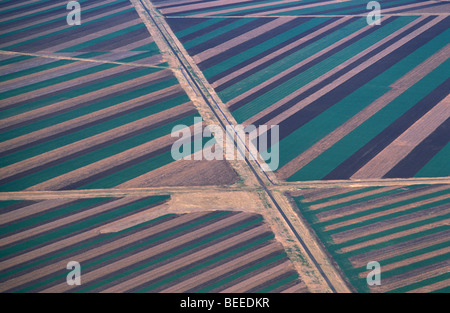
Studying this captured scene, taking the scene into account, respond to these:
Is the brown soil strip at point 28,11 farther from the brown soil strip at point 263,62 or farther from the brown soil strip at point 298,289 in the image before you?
the brown soil strip at point 298,289

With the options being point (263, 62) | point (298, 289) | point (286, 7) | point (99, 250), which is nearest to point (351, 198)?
point (298, 289)

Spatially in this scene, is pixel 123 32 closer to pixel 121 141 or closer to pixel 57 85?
pixel 57 85

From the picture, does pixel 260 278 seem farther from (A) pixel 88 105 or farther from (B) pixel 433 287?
(A) pixel 88 105

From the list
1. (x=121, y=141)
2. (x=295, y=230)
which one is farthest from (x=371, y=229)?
(x=121, y=141)

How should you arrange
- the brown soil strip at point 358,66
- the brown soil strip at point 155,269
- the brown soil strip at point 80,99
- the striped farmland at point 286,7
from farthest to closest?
1. the striped farmland at point 286,7
2. the brown soil strip at point 358,66
3. the brown soil strip at point 80,99
4. the brown soil strip at point 155,269

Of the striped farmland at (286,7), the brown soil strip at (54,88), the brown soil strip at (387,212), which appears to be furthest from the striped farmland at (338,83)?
the brown soil strip at (54,88)
